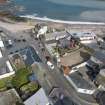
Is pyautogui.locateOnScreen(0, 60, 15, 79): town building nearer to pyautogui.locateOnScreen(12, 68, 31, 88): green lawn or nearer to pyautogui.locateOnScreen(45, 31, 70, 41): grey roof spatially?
pyautogui.locateOnScreen(12, 68, 31, 88): green lawn

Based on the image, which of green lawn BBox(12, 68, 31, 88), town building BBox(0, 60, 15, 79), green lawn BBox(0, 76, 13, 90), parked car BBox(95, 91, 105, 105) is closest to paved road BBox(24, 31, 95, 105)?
parked car BBox(95, 91, 105, 105)

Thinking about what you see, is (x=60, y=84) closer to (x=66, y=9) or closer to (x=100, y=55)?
(x=100, y=55)

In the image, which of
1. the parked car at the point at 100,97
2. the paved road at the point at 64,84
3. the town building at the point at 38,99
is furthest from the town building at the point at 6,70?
the parked car at the point at 100,97

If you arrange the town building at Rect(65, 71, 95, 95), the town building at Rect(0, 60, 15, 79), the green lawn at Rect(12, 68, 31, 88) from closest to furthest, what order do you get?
the town building at Rect(65, 71, 95, 95), the green lawn at Rect(12, 68, 31, 88), the town building at Rect(0, 60, 15, 79)

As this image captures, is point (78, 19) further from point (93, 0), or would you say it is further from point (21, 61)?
point (21, 61)

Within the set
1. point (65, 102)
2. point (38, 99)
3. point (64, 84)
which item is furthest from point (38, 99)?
point (64, 84)
